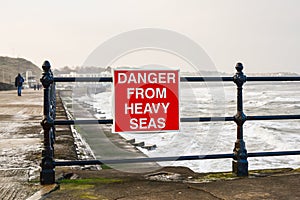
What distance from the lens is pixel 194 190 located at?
3.72 m

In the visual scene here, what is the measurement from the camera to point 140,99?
165 inches

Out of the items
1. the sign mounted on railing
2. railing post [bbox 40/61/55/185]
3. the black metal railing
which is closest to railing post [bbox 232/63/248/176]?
the black metal railing

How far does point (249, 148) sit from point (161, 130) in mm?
10166

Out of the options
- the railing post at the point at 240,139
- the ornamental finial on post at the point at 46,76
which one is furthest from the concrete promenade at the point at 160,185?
the ornamental finial on post at the point at 46,76

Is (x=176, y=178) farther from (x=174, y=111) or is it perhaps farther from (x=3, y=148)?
(x=3, y=148)

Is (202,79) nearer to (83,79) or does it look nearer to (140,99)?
(140,99)

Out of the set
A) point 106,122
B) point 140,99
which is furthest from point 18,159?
point 140,99

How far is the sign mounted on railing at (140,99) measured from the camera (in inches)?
164

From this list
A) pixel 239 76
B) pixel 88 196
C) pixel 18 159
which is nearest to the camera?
pixel 88 196

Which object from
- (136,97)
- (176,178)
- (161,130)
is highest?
(136,97)

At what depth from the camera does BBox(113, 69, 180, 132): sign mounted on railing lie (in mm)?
4168

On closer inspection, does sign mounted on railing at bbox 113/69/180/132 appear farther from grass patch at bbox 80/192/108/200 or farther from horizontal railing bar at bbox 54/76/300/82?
grass patch at bbox 80/192/108/200

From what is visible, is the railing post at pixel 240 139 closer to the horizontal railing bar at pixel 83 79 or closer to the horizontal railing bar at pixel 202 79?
the horizontal railing bar at pixel 202 79

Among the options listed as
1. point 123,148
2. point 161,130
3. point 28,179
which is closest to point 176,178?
point 161,130
